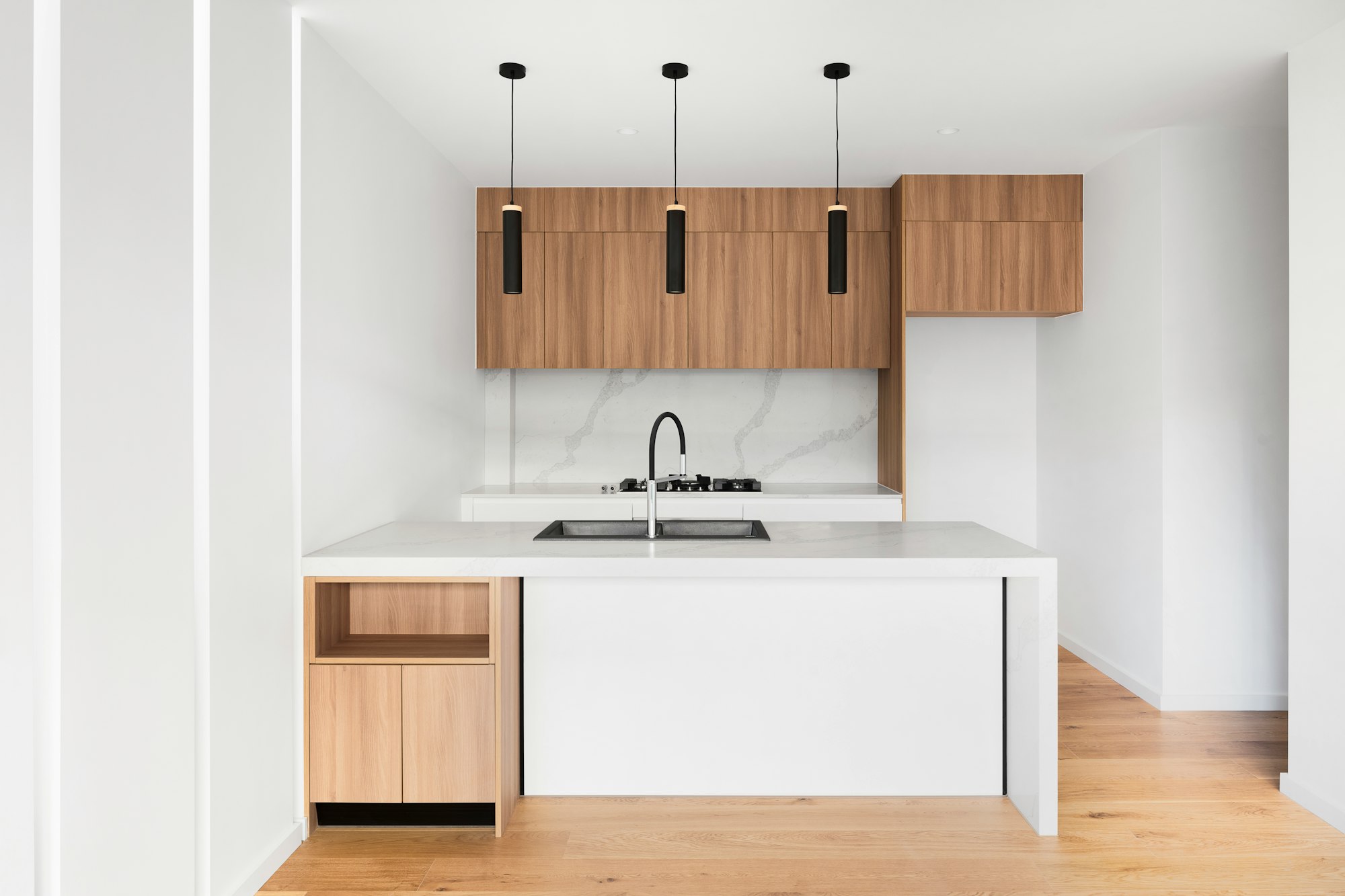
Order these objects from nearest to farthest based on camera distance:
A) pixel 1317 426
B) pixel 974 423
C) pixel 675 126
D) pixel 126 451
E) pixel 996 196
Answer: pixel 126 451 → pixel 1317 426 → pixel 675 126 → pixel 996 196 → pixel 974 423

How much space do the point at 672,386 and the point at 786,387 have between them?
67 cm

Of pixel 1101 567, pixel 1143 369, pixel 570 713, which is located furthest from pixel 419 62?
pixel 1101 567

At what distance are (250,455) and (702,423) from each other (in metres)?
3.17

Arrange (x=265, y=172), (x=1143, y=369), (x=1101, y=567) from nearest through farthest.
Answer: (x=265, y=172)
(x=1143, y=369)
(x=1101, y=567)

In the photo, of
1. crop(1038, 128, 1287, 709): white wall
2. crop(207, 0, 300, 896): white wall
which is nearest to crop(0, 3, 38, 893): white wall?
crop(207, 0, 300, 896): white wall

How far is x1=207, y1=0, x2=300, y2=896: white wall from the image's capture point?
85.7 inches

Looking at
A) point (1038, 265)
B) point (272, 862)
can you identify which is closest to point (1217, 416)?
point (1038, 265)

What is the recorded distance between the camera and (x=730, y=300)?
4.79 m

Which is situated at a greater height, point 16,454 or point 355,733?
point 16,454

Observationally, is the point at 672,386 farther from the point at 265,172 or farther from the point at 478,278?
the point at 265,172

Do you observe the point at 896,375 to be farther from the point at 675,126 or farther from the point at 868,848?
the point at 868,848

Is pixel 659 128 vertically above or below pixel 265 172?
above

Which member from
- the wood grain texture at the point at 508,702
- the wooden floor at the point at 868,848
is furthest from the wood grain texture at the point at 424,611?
the wooden floor at the point at 868,848

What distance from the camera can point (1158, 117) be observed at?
3.65 metres
